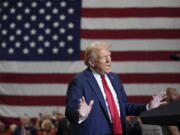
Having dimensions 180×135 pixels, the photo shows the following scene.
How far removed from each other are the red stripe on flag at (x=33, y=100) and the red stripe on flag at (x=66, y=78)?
0.32 meters

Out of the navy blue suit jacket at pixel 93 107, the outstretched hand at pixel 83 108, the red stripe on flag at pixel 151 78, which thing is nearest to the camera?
the outstretched hand at pixel 83 108

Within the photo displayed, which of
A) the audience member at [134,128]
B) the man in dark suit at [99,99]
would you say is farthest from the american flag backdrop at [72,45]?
the man in dark suit at [99,99]

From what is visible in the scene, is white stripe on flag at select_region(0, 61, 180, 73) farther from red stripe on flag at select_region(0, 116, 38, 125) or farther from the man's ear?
the man's ear

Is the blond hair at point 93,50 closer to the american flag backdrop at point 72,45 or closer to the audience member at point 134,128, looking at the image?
the audience member at point 134,128

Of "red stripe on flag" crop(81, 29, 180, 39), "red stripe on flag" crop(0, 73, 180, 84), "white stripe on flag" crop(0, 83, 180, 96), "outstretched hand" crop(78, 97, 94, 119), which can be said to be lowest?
"white stripe on flag" crop(0, 83, 180, 96)

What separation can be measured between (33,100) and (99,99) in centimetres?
709

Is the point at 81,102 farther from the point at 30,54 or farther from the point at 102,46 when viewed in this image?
the point at 30,54

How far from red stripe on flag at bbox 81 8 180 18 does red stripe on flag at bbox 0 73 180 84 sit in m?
1.17

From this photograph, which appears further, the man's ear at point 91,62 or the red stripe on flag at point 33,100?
the red stripe on flag at point 33,100

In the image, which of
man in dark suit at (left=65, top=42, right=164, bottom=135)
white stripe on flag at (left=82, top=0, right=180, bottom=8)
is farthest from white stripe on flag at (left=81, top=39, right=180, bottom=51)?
man in dark suit at (left=65, top=42, right=164, bottom=135)

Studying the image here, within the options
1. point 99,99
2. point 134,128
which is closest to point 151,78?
point 134,128

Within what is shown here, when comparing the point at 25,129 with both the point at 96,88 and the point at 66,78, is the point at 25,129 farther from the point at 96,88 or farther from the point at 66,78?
the point at 96,88

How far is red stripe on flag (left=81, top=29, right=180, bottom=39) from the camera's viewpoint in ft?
32.8

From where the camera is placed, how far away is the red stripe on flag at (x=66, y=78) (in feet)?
32.6
